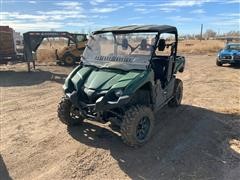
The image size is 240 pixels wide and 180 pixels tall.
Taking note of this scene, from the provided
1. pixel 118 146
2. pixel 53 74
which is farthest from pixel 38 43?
pixel 118 146

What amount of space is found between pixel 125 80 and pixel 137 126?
2.71ft

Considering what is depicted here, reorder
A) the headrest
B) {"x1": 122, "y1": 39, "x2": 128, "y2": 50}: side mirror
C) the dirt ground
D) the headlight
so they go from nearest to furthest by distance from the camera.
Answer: the dirt ground
the headlight
the headrest
{"x1": 122, "y1": 39, "x2": 128, "y2": 50}: side mirror

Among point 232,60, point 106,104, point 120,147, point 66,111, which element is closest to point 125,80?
point 106,104

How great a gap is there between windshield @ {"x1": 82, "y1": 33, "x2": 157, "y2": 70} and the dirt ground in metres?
1.38

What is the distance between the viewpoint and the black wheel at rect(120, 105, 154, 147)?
16.7 ft

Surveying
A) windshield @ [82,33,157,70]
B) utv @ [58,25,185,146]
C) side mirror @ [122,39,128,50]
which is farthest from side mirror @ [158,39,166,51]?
side mirror @ [122,39,128,50]

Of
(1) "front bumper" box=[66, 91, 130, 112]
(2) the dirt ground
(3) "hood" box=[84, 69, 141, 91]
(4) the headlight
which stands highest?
(3) "hood" box=[84, 69, 141, 91]

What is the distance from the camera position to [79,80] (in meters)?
5.73

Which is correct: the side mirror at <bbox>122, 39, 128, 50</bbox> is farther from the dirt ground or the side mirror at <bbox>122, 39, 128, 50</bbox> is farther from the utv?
the dirt ground

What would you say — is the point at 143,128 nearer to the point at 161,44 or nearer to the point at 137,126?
the point at 137,126

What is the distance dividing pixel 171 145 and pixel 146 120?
2.11 feet

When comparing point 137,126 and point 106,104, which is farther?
point 137,126

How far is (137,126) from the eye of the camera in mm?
5250

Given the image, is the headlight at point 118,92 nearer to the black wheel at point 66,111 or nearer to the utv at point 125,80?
the utv at point 125,80
